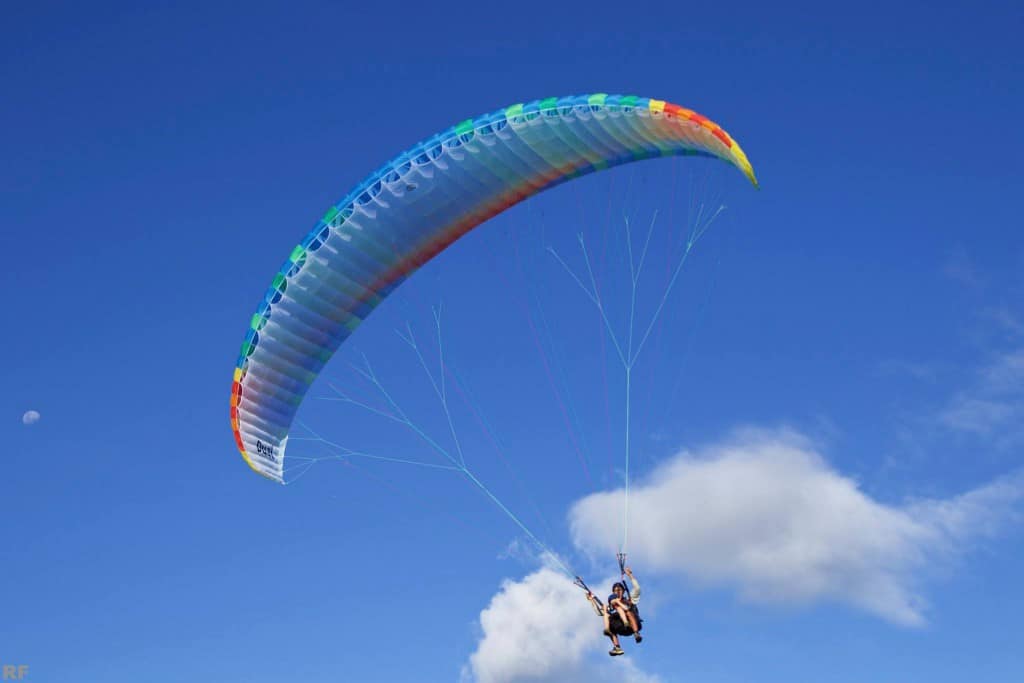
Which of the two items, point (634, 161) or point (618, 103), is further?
point (634, 161)

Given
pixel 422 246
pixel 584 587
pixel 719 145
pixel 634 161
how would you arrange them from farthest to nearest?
pixel 422 246
pixel 634 161
pixel 584 587
pixel 719 145

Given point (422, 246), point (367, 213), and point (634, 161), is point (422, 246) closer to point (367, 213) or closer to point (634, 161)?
point (367, 213)

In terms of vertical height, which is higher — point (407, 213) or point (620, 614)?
point (407, 213)

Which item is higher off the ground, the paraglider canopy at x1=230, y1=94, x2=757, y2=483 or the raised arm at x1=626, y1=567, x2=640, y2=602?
the paraglider canopy at x1=230, y1=94, x2=757, y2=483

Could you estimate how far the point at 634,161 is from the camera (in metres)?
24.5

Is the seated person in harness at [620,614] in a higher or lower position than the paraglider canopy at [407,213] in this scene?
lower

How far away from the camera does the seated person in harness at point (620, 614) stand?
2261 centimetres

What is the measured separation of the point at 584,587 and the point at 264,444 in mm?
7556

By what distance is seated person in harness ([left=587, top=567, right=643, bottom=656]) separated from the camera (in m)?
22.6

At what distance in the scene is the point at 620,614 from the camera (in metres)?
22.6

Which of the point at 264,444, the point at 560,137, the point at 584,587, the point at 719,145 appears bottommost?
the point at 584,587

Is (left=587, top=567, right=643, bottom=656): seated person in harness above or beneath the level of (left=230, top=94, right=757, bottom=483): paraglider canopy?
beneath

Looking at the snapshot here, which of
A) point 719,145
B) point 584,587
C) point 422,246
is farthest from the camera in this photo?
point 422,246

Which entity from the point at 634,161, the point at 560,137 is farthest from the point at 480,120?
the point at 634,161
